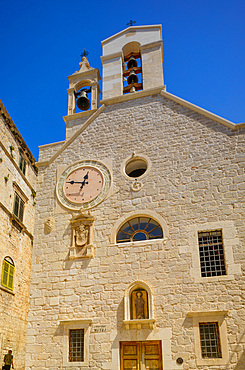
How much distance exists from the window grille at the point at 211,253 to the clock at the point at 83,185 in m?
3.68

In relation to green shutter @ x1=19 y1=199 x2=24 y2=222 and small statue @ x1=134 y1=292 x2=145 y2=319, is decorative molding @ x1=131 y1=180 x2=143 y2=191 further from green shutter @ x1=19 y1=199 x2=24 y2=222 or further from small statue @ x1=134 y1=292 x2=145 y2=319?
green shutter @ x1=19 y1=199 x2=24 y2=222

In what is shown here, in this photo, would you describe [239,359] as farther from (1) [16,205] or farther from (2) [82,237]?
(1) [16,205]

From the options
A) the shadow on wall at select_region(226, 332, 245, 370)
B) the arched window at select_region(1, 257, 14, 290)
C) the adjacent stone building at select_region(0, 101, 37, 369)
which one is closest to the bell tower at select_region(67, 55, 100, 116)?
the adjacent stone building at select_region(0, 101, 37, 369)

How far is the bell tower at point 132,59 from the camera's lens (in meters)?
15.2

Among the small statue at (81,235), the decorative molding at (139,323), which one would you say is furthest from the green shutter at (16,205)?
the decorative molding at (139,323)

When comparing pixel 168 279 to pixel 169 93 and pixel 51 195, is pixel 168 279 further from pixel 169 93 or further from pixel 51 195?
pixel 169 93

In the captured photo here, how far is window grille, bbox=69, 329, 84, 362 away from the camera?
11.5 m

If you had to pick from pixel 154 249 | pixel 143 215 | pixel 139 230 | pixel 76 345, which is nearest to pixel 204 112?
pixel 143 215

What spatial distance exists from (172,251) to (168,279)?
836 millimetres

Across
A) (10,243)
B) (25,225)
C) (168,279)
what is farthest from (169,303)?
(25,225)

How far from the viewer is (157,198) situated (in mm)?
12664

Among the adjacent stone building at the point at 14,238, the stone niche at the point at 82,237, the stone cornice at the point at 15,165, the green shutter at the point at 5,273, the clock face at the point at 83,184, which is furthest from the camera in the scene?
the stone cornice at the point at 15,165

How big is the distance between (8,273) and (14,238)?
1.77m

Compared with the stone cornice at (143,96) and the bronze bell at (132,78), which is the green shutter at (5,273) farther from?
the bronze bell at (132,78)
